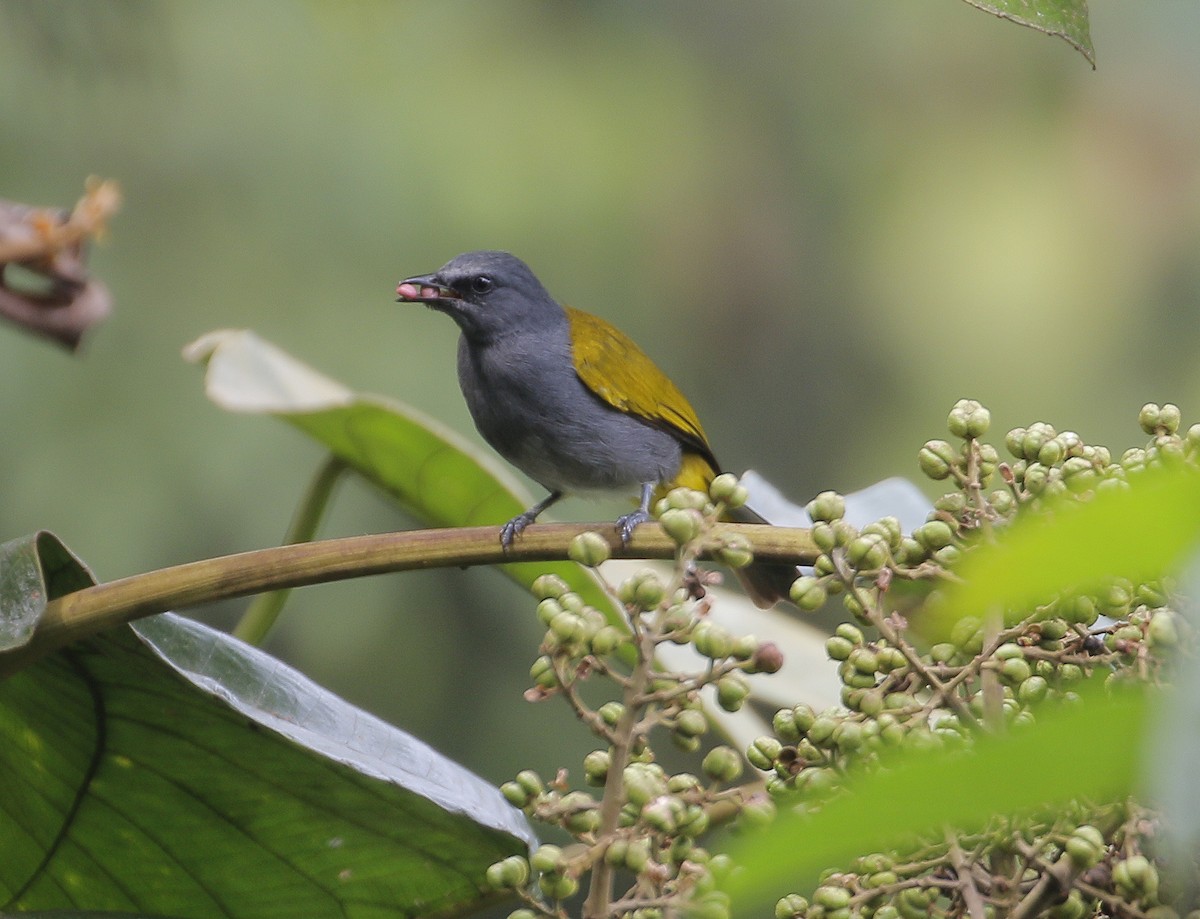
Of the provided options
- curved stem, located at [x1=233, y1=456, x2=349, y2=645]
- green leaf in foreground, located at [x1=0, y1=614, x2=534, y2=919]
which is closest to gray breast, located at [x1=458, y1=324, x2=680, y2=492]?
curved stem, located at [x1=233, y1=456, x2=349, y2=645]

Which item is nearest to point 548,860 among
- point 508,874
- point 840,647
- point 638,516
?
point 508,874

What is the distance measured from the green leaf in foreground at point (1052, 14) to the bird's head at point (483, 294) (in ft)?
5.78

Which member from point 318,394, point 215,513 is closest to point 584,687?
point 215,513

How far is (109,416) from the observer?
16.9ft

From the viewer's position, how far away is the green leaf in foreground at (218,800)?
1.10 metres

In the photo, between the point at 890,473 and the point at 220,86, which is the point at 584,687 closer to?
the point at 890,473

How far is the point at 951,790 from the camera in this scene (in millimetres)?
332

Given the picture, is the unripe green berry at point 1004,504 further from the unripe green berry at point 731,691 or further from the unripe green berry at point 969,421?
the unripe green berry at point 731,691

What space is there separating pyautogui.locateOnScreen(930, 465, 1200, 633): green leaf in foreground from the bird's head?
7.42 ft

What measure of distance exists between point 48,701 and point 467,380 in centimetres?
156

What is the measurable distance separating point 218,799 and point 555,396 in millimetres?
1461

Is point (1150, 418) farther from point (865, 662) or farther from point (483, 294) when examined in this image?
point (483, 294)

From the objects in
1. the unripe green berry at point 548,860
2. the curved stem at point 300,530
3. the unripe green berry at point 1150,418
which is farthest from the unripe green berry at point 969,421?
the curved stem at point 300,530

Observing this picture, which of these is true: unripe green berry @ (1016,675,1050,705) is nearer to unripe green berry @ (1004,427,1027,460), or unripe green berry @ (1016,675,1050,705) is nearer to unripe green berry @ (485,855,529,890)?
unripe green berry @ (1004,427,1027,460)
